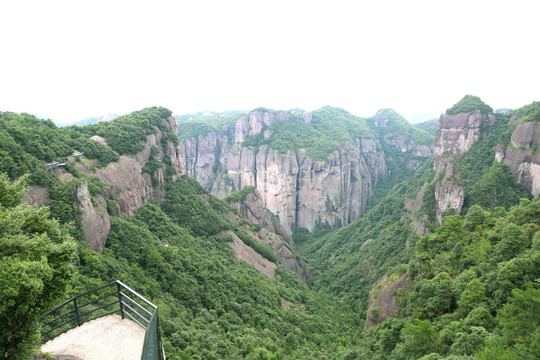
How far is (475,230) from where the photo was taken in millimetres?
30578

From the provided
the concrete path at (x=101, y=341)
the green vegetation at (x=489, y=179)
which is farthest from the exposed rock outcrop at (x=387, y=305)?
the concrete path at (x=101, y=341)

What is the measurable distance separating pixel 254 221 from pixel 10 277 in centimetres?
6344

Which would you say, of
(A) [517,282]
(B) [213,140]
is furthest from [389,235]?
(B) [213,140]

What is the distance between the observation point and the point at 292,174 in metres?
110

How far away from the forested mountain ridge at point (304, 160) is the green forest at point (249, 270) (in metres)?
42.8

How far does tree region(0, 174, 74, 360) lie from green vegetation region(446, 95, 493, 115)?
80026mm

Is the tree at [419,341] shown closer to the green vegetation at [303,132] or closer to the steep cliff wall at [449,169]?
the steep cliff wall at [449,169]

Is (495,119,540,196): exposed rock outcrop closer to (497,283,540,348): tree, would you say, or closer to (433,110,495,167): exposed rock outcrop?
(433,110,495,167): exposed rock outcrop

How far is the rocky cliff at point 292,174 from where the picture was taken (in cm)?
10919

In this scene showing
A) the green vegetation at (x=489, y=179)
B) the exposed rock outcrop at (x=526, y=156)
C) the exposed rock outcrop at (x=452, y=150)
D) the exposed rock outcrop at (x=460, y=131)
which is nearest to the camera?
the exposed rock outcrop at (x=526, y=156)

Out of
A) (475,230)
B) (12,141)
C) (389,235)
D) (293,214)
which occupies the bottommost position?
(293,214)

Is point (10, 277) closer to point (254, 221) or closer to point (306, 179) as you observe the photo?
point (254, 221)

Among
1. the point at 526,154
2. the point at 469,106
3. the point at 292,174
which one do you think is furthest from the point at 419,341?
the point at 292,174

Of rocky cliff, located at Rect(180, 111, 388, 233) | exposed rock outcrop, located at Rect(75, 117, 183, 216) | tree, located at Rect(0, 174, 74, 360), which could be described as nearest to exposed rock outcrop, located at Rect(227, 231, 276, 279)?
exposed rock outcrop, located at Rect(75, 117, 183, 216)
